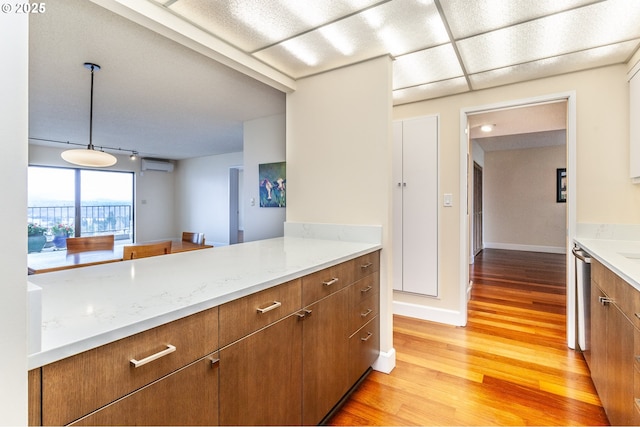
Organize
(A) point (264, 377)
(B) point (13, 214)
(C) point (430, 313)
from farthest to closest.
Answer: (C) point (430, 313)
(A) point (264, 377)
(B) point (13, 214)

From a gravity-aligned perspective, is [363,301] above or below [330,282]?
below

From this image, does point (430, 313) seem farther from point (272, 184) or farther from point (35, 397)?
point (35, 397)

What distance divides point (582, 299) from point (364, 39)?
242cm

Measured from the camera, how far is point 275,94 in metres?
2.94

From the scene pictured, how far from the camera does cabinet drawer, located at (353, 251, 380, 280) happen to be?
1829mm

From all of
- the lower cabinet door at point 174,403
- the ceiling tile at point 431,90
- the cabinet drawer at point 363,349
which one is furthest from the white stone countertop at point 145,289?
the ceiling tile at point 431,90

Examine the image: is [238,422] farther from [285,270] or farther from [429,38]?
[429,38]

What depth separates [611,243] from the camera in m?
2.13

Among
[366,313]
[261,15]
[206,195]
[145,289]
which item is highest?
[261,15]

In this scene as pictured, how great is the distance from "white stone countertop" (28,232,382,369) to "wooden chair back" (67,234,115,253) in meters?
2.65

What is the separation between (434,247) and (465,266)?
320 mm

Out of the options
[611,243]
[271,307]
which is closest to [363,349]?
[271,307]

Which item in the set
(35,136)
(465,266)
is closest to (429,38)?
(465,266)

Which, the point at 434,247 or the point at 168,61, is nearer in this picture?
the point at 168,61
